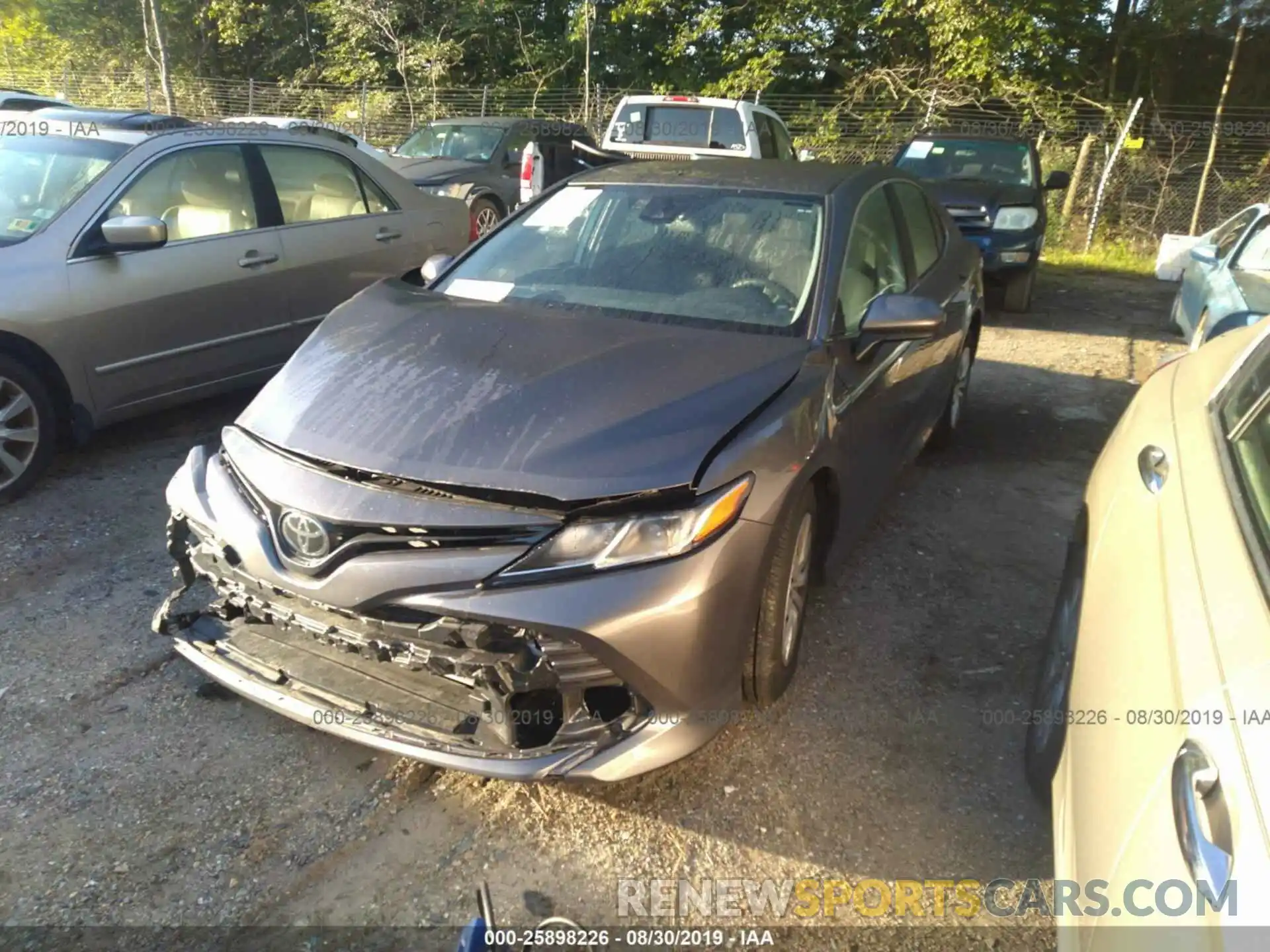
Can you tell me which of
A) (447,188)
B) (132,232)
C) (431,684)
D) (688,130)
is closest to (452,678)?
(431,684)

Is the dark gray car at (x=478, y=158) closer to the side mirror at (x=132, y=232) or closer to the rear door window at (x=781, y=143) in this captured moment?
the rear door window at (x=781, y=143)

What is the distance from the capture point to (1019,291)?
30.6 ft

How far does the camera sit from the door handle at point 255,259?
4945mm

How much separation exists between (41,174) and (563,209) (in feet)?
8.85

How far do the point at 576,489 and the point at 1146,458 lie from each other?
1.44 m

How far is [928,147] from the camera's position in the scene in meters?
10.7

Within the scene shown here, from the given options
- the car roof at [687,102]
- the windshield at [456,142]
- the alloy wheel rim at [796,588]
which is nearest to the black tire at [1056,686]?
the alloy wheel rim at [796,588]

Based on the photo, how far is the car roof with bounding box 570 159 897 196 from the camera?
364cm

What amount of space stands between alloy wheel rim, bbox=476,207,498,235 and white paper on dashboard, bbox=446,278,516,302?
7027 mm

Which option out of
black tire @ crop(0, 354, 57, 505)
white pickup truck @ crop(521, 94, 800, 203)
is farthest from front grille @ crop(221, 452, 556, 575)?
white pickup truck @ crop(521, 94, 800, 203)

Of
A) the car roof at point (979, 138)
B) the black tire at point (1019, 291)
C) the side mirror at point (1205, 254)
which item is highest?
the car roof at point (979, 138)

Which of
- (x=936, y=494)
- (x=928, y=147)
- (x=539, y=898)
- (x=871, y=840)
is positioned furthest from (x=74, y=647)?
(x=928, y=147)

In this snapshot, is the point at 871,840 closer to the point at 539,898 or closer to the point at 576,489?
the point at 539,898

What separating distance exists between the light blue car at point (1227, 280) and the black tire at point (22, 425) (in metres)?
5.97
